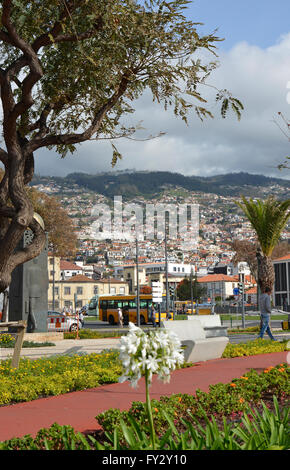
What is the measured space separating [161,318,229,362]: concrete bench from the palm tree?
10.1 m

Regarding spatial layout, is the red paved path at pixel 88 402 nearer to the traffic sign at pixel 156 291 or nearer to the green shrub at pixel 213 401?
the green shrub at pixel 213 401

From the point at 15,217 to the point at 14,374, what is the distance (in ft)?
8.06

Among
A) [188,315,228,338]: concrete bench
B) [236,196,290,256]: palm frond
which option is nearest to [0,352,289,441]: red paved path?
[188,315,228,338]: concrete bench

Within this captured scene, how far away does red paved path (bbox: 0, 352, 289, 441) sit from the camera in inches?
215

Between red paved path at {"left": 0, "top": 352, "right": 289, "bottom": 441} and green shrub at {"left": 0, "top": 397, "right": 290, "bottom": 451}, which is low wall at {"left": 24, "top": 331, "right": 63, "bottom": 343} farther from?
green shrub at {"left": 0, "top": 397, "right": 290, "bottom": 451}

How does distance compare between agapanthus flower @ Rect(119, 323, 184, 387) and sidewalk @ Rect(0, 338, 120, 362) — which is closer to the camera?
agapanthus flower @ Rect(119, 323, 184, 387)

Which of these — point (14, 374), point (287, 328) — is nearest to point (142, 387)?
point (14, 374)

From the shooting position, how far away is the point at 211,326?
44.9ft

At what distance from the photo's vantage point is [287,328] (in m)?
28.4

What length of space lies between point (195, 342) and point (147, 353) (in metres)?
7.78

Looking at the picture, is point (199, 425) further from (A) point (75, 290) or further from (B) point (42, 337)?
(A) point (75, 290)

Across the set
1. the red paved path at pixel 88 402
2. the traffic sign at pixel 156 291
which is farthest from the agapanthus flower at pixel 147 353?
the traffic sign at pixel 156 291
